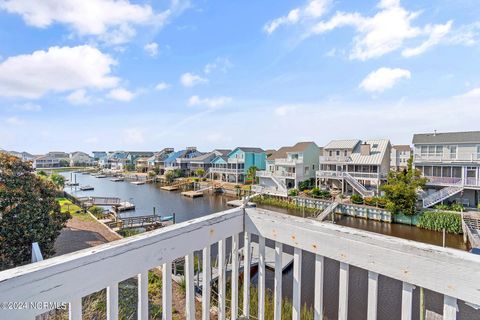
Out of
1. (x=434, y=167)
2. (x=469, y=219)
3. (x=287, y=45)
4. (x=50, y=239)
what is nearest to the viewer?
(x=50, y=239)

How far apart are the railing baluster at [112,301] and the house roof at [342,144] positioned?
2224 centimetres

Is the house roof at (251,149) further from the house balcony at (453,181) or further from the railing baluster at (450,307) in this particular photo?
the railing baluster at (450,307)

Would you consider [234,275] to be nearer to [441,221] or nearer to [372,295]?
[372,295]

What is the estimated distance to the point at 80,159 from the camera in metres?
68.8

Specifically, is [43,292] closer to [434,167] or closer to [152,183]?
[434,167]

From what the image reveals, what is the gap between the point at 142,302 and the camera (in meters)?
1.25

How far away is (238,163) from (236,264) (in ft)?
90.4

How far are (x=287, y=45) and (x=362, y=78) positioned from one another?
3.54 m

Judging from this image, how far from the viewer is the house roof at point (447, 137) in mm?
15625

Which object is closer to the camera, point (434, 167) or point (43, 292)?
point (43, 292)

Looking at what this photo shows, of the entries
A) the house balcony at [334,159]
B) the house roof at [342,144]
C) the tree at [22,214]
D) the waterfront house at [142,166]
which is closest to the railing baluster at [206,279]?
the tree at [22,214]

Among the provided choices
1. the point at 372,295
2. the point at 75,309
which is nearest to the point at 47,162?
the point at 75,309

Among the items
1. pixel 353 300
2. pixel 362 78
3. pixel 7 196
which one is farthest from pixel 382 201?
pixel 7 196

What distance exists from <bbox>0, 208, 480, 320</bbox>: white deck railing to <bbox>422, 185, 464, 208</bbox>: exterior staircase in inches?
656
